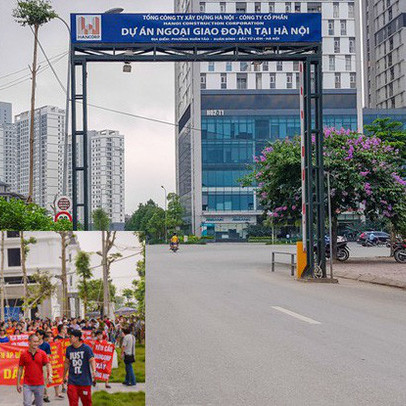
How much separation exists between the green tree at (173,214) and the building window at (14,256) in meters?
88.9

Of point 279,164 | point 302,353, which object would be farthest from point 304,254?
point 302,353

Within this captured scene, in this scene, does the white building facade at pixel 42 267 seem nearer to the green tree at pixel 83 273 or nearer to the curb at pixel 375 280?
the green tree at pixel 83 273

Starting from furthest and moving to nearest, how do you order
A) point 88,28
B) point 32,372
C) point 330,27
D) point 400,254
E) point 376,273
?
1. point 330,27
2. point 400,254
3. point 376,273
4. point 88,28
5. point 32,372

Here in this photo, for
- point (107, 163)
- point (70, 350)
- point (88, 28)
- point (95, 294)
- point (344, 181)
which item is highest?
point (107, 163)

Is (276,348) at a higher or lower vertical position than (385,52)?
lower

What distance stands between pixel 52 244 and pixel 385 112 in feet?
326

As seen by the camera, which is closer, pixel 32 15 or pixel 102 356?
pixel 102 356

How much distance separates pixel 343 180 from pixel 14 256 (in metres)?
27.2

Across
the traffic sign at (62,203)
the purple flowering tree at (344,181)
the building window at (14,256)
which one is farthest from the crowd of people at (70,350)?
the purple flowering tree at (344,181)

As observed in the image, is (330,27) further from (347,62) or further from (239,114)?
(239,114)

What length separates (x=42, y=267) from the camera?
397cm

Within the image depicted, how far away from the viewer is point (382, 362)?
8406 mm

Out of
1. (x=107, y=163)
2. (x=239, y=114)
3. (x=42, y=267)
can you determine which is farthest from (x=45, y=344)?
(x=239, y=114)

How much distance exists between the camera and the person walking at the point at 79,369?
3854 millimetres
